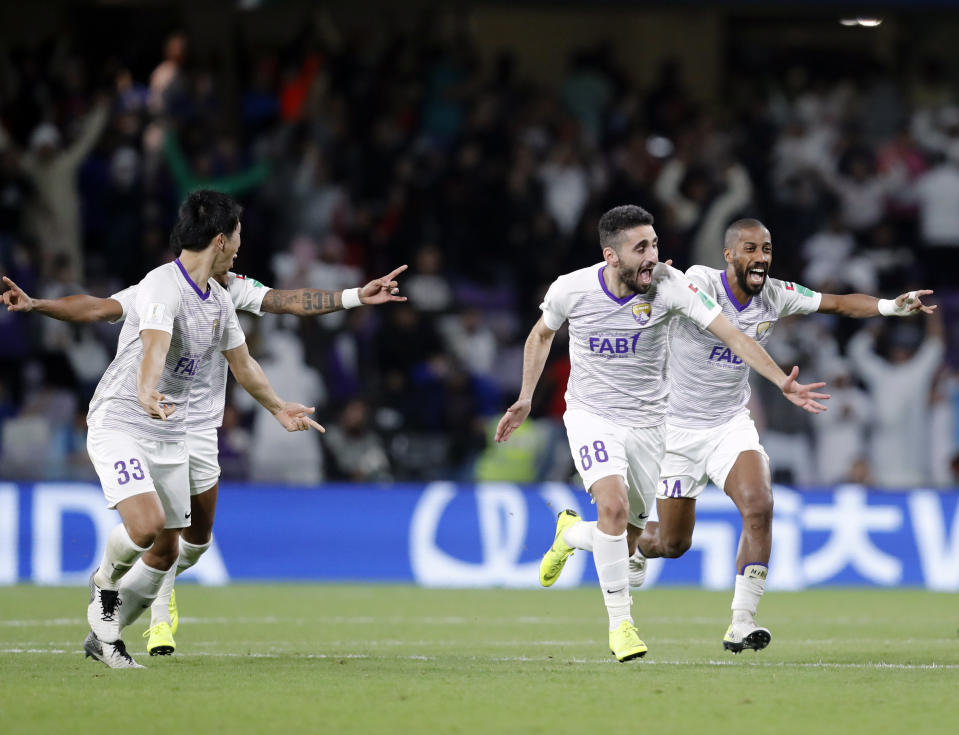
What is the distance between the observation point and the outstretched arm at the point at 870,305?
9234mm

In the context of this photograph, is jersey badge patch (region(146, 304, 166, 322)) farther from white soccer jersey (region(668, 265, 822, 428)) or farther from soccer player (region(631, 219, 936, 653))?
white soccer jersey (region(668, 265, 822, 428))

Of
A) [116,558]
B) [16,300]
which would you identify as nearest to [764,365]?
[116,558]

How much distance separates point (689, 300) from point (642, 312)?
277mm

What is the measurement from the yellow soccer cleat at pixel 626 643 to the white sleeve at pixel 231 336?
2.65 metres

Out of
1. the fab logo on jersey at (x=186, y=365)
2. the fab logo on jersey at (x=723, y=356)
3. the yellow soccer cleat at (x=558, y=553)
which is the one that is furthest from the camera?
the fab logo on jersey at (x=723, y=356)

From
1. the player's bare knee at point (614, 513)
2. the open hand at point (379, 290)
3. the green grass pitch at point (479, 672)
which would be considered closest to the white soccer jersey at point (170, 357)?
the open hand at point (379, 290)

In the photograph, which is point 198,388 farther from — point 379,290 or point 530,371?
point 530,371

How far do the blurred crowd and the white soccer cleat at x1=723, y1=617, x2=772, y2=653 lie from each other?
278 inches

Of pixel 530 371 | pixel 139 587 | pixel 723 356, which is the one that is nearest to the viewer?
pixel 139 587

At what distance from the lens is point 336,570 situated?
15.7 meters

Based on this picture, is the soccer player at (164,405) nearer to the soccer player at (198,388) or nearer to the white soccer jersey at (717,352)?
the soccer player at (198,388)

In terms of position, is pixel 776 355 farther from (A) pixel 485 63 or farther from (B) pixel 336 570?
(A) pixel 485 63

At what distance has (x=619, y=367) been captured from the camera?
29.1ft

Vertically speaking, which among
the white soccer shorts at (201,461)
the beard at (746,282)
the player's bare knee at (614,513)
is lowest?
the player's bare knee at (614,513)
